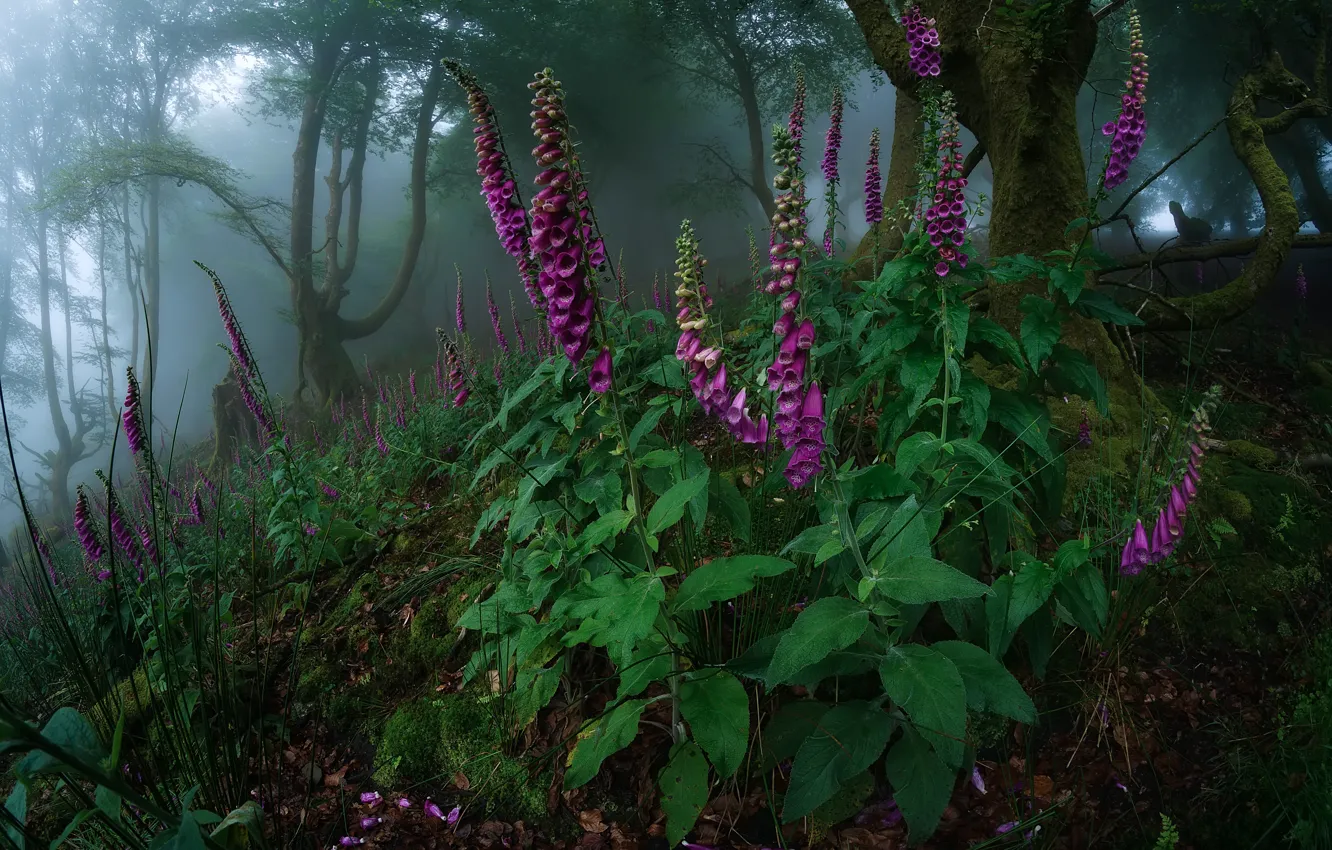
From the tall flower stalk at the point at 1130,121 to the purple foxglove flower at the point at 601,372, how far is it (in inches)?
85.9

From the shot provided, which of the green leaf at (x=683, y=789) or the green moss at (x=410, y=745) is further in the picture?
the green moss at (x=410, y=745)

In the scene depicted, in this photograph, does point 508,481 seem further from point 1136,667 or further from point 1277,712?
point 1277,712

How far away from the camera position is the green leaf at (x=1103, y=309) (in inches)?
80.5

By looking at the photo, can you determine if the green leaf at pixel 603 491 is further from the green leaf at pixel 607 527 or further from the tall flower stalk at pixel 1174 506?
the tall flower stalk at pixel 1174 506

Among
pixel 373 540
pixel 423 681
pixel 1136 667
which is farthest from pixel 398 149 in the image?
pixel 1136 667

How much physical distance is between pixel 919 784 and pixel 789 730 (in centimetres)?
36

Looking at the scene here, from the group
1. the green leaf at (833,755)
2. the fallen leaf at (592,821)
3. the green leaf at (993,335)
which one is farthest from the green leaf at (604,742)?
the green leaf at (993,335)

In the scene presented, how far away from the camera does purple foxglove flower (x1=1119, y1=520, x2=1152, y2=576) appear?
1.89 m

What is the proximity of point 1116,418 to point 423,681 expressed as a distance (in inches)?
149

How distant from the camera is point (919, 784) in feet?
5.01

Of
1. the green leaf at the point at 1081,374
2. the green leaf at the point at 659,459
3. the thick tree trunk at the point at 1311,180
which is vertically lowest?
the green leaf at the point at 659,459

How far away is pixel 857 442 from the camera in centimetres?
259

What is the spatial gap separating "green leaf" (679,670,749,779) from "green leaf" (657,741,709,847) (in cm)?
16

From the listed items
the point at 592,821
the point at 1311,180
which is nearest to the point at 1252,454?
the point at 592,821
